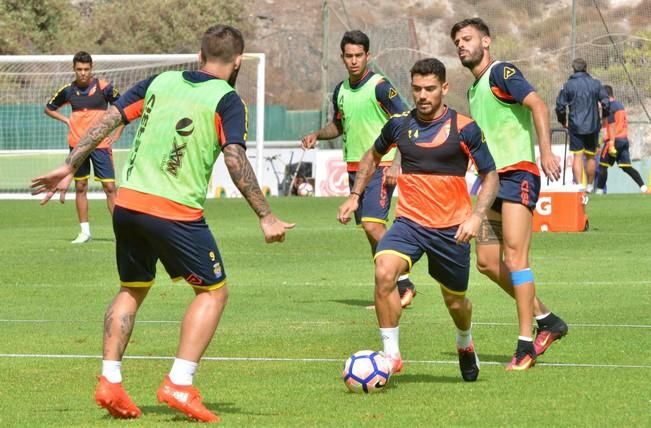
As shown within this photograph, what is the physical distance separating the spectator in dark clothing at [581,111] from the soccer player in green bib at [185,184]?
67.0 ft

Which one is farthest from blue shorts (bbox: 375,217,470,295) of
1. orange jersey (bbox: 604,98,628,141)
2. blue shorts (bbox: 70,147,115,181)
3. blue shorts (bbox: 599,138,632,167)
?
blue shorts (bbox: 599,138,632,167)

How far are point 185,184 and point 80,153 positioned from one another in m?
0.65

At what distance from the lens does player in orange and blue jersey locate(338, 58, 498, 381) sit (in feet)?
28.5

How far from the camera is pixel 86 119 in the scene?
2009 cm

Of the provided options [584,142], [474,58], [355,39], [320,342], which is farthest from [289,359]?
[584,142]

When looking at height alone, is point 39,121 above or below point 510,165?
below

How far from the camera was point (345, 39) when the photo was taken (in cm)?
1247

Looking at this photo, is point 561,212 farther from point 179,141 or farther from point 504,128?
point 179,141

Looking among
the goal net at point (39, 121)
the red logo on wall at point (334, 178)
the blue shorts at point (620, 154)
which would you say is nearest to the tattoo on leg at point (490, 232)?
the goal net at point (39, 121)

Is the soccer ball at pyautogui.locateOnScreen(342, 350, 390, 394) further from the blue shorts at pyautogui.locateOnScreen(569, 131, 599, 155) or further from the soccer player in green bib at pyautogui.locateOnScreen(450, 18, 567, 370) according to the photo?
the blue shorts at pyautogui.locateOnScreen(569, 131, 599, 155)

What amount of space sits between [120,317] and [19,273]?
8833 millimetres

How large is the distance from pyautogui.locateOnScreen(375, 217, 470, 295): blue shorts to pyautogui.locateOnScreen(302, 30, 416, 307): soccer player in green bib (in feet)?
12.2

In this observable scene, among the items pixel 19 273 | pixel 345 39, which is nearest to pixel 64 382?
pixel 345 39

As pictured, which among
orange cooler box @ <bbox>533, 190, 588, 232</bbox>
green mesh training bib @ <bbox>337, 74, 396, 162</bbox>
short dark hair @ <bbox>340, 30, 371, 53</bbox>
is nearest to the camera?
short dark hair @ <bbox>340, 30, 371, 53</bbox>
